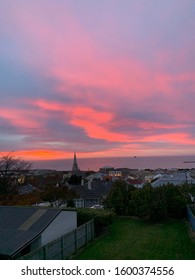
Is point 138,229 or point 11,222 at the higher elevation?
point 11,222

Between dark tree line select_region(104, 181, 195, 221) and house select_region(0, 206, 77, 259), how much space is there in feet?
30.6

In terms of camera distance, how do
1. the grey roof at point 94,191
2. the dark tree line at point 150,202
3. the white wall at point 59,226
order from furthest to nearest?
the grey roof at point 94,191, the dark tree line at point 150,202, the white wall at point 59,226

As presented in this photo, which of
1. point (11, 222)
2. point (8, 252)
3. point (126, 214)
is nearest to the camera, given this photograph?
point (8, 252)

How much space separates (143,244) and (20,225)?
7.39 meters

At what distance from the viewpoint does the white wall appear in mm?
16502

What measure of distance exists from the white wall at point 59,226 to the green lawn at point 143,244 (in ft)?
6.13

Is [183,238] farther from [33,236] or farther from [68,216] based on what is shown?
[33,236]

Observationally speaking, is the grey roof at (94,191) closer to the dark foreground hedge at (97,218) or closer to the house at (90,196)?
the house at (90,196)

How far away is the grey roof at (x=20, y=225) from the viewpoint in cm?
1445

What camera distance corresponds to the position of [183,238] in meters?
19.5

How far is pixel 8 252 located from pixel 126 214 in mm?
17837

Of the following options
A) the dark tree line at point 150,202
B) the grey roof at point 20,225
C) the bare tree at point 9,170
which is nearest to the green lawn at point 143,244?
the dark tree line at point 150,202

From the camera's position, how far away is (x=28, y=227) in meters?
16.6
